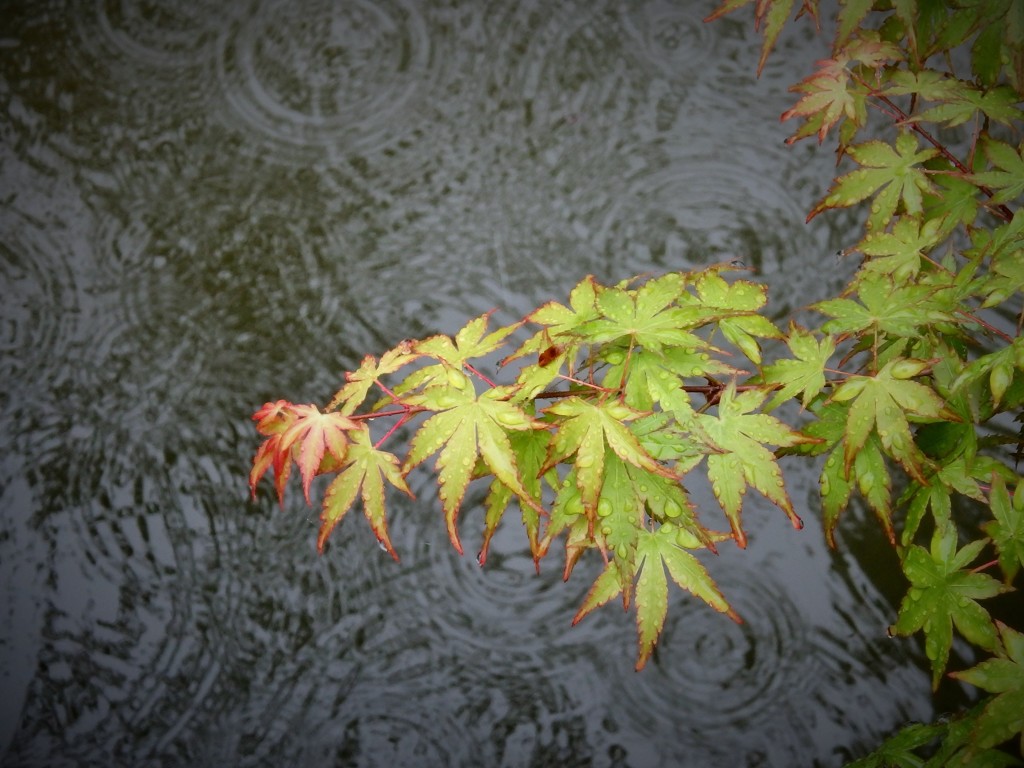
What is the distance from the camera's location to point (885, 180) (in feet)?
3.18

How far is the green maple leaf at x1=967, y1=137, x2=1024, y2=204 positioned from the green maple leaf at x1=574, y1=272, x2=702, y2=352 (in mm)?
373

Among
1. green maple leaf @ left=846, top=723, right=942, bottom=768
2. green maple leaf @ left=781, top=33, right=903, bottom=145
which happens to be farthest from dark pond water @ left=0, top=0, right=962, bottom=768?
green maple leaf @ left=781, top=33, right=903, bottom=145

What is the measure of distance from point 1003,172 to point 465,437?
0.65m

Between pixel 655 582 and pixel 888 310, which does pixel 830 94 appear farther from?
pixel 655 582

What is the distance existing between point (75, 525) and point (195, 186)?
29.8 inches

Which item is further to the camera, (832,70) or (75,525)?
(75,525)

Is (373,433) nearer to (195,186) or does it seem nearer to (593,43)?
(195,186)

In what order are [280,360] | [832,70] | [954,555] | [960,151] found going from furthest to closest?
[280,360] < [960,151] < [832,70] < [954,555]

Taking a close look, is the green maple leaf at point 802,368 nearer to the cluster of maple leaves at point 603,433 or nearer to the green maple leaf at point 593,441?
the cluster of maple leaves at point 603,433

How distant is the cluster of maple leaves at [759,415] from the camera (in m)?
0.75

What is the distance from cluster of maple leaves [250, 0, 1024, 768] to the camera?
75cm

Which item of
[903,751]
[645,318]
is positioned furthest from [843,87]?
[903,751]

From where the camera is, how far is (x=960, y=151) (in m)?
1.64

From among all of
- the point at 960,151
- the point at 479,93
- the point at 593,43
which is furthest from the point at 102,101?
the point at 960,151
